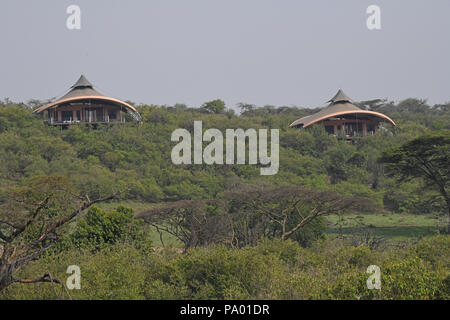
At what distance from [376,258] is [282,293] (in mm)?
5017

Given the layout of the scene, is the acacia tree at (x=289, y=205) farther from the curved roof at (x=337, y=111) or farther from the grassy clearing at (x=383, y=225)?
the curved roof at (x=337, y=111)

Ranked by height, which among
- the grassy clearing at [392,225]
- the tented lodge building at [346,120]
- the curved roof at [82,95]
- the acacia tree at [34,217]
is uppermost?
the curved roof at [82,95]

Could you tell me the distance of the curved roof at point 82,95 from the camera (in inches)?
1748

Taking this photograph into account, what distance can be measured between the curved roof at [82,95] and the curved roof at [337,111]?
1457cm

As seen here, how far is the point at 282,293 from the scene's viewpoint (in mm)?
10711

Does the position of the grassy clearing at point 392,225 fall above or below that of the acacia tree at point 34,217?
below

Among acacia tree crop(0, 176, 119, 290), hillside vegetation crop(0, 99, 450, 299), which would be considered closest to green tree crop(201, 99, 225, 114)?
hillside vegetation crop(0, 99, 450, 299)

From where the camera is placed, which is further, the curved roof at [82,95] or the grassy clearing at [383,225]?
the curved roof at [82,95]
